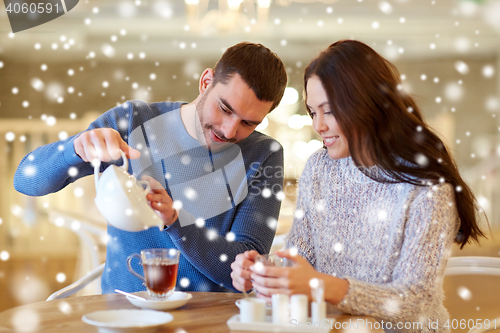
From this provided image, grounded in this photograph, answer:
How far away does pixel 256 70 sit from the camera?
1180mm

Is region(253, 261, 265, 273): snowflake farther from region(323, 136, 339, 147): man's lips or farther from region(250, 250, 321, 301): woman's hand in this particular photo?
region(323, 136, 339, 147): man's lips

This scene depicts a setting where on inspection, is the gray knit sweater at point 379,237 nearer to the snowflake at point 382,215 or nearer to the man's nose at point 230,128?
the snowflake at point 382,215

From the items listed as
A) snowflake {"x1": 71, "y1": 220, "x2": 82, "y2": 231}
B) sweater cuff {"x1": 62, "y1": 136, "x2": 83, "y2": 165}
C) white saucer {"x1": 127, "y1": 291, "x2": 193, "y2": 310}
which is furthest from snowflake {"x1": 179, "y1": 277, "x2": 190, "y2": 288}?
snowflake {"x1": 71, "y1": 220, "x2": 82, "y2": 231}

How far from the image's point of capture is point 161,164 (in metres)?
1.28

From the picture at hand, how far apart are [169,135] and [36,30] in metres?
4.42

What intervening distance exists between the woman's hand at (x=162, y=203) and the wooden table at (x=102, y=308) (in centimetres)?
18

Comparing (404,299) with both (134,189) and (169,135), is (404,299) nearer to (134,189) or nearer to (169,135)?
(134,189)

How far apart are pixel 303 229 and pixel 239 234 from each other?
168 mm

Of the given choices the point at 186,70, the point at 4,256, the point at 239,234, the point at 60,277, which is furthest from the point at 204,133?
the point at 186,70

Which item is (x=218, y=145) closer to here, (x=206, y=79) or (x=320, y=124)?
(x=206, y=79)

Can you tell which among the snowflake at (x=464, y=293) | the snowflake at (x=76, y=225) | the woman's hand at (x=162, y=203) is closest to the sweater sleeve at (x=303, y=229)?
the woman's hand at (x=162, y=203)

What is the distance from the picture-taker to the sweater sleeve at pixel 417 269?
86cm

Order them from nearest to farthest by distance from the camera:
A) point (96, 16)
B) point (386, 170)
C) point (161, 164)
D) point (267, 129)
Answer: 1. point (386, 170)
2. point (161, 164)
3. point (96, 16)
4. point (267, 129)

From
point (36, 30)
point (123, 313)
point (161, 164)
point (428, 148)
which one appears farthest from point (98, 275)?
point (36, 30)
